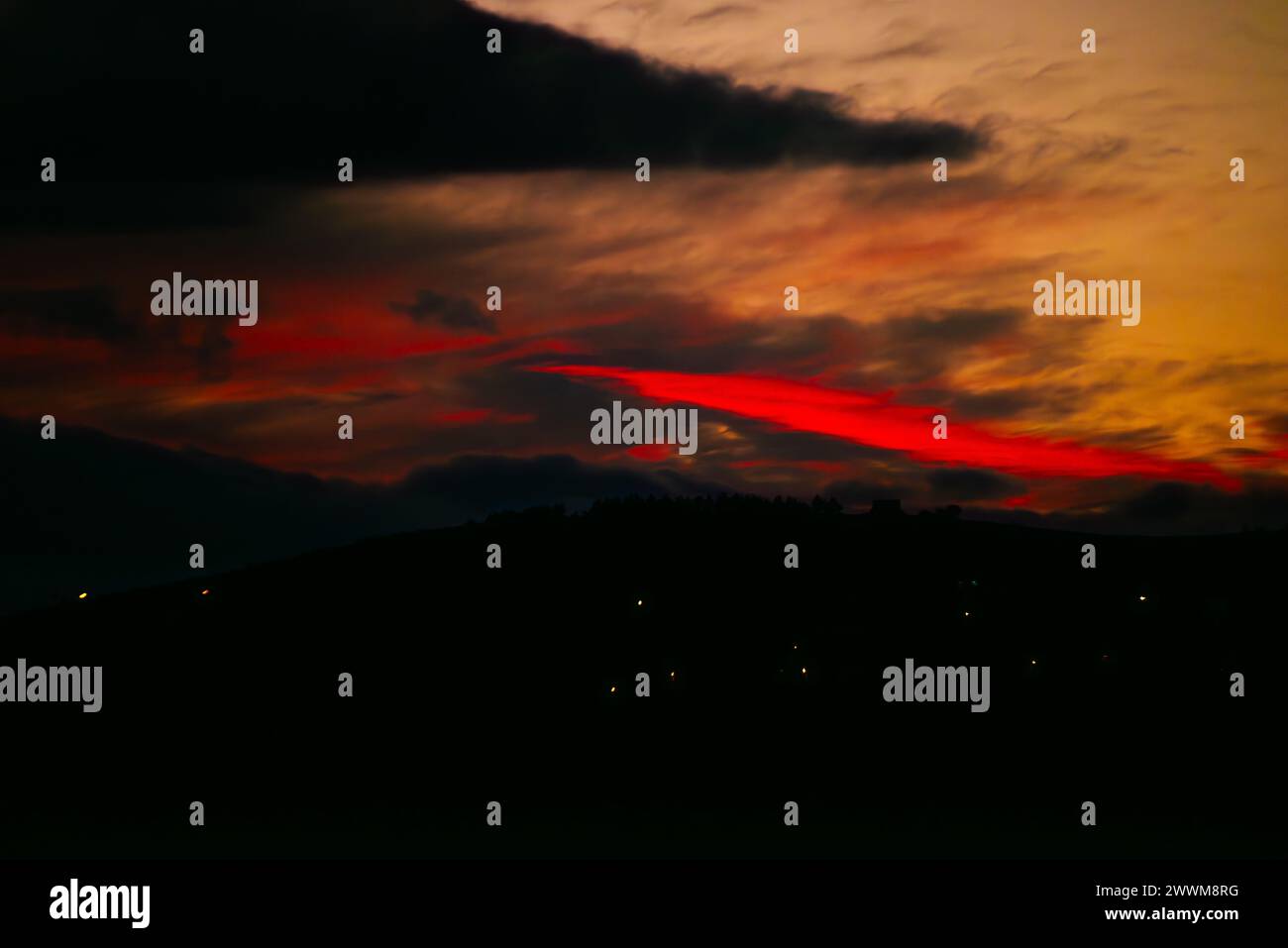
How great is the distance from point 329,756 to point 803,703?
1778 cm

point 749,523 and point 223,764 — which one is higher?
point 749,523

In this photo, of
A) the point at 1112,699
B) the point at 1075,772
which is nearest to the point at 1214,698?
the point at 1112,699

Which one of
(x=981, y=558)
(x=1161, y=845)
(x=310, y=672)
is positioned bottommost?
(x=1161, y=845)

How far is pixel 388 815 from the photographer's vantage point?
127 feet

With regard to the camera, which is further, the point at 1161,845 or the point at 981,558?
the point at 981,558

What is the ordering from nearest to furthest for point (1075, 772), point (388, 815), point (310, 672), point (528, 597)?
1. point (388, 815)
2. point (1075, 772)
3. point (310, 672)
4. point (528, 597)

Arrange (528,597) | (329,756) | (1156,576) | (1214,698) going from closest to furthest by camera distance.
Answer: (329,756), (1214,698), (528,597), (1156,576)

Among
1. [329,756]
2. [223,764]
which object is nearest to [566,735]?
[329,756]

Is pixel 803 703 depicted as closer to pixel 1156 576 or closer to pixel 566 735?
pixel 566 735

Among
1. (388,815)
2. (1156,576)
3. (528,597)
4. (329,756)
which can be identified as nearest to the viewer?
(388,815)

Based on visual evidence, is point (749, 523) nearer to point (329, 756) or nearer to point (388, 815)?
point (329, 756)

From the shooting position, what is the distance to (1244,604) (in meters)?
66.3

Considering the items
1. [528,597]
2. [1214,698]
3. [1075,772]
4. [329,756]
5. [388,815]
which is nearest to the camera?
[388,815]

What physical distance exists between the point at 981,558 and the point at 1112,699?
22612 mm
